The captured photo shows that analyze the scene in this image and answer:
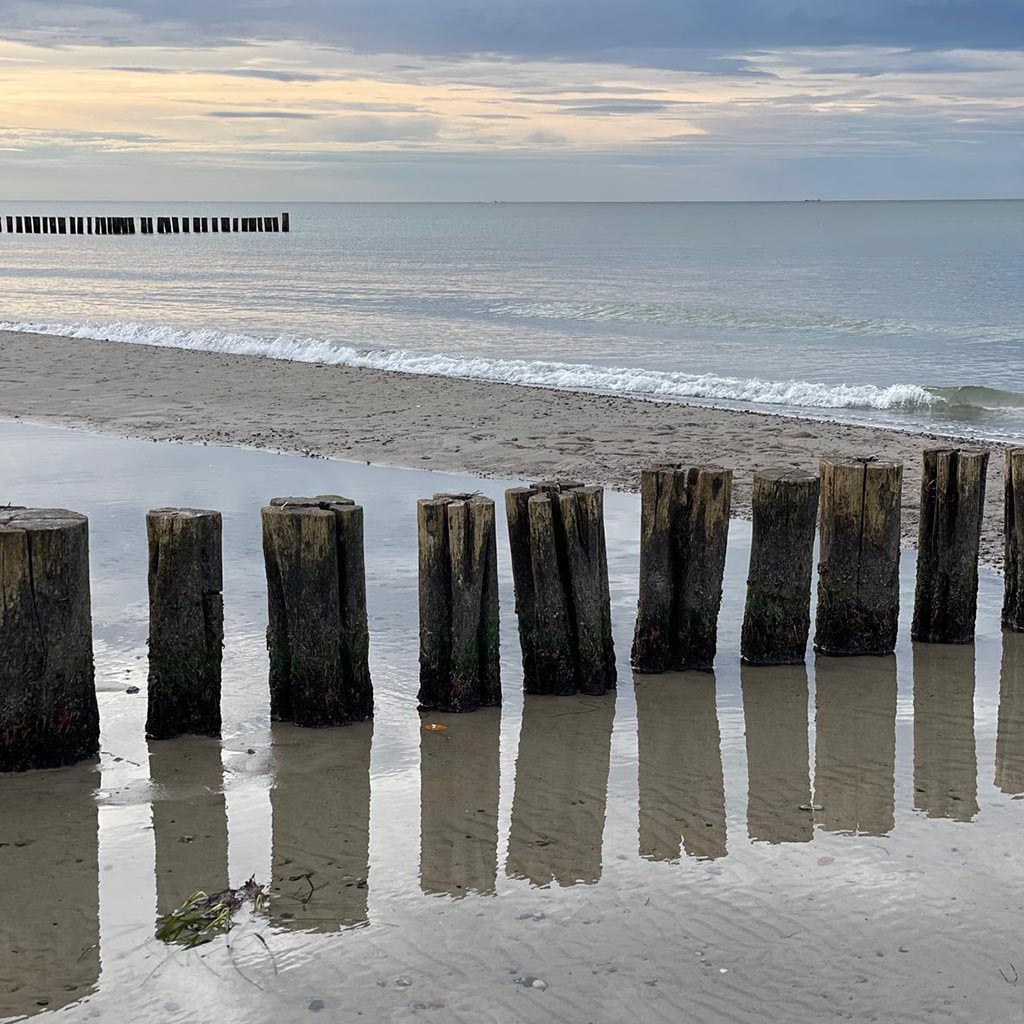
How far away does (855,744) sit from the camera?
6.27 metres

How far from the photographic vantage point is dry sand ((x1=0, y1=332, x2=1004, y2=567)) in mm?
13469

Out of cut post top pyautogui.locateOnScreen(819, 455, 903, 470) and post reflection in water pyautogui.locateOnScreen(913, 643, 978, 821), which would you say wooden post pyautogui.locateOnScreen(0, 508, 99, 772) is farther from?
cut post top pyautogui.locateOnScreen(819, 455, 903, 470)

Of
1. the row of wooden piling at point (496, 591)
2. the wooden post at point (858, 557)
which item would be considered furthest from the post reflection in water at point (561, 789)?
the wooden post at point (858, 557)

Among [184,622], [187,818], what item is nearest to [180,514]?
[184,622]

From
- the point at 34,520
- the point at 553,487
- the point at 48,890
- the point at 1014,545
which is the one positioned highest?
the point at 553,487

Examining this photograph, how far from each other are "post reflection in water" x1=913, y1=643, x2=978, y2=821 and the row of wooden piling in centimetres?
26

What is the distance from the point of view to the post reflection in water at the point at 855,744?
5.47 meters

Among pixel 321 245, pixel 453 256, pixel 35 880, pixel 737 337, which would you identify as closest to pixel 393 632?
pixel 35 880

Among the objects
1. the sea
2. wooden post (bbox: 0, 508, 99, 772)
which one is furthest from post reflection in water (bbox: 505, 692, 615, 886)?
the sea

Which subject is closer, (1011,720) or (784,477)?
(1011,720)

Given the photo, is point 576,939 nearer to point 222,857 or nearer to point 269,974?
point 269,974

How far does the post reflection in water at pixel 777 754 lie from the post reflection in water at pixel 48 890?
8.30 feet

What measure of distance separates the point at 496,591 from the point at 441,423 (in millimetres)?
9312

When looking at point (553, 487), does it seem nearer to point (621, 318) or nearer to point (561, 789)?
point (561, 789)
